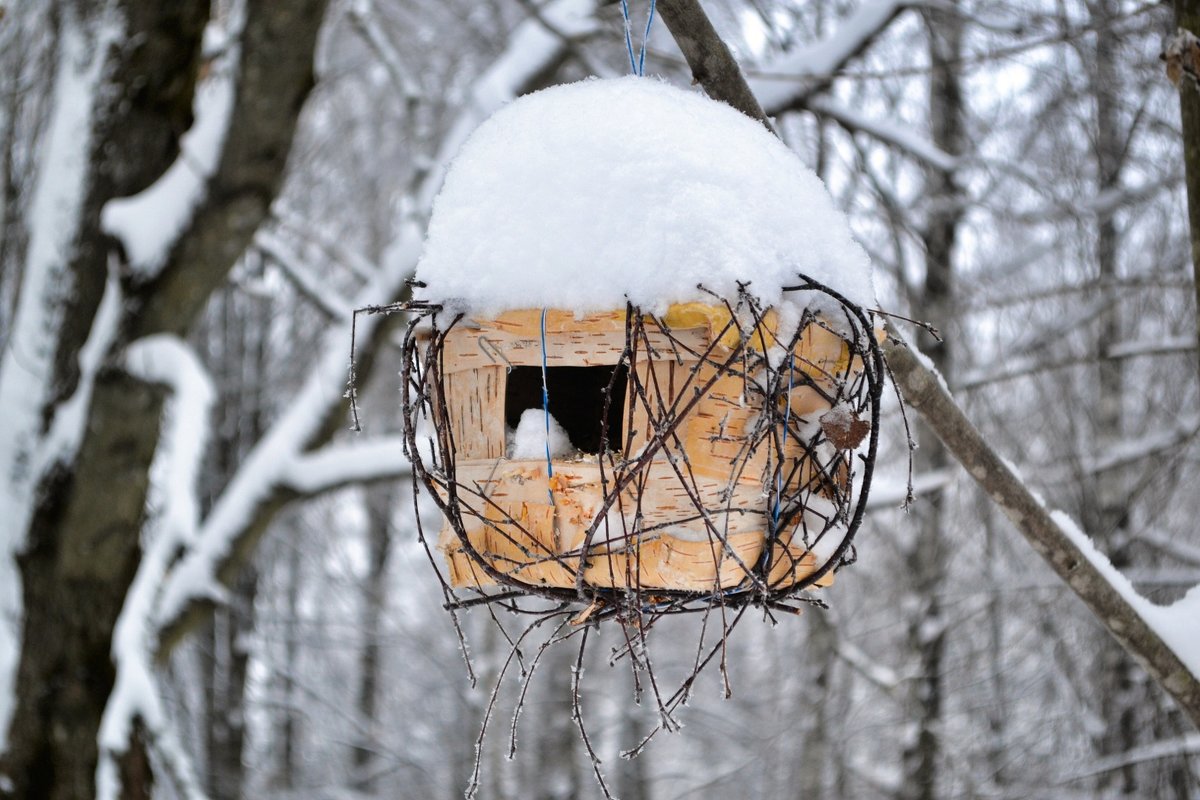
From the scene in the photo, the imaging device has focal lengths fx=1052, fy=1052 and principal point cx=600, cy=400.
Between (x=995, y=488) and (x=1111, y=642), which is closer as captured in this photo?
(x=995, y=488)

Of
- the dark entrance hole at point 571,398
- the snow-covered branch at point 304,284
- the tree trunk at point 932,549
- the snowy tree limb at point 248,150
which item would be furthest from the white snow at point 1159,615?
the snow-covered branch at point 304,284

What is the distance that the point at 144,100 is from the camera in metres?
3.58

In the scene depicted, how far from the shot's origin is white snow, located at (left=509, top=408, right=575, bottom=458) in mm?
1264

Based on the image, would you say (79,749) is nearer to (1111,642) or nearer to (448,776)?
(1111,642)

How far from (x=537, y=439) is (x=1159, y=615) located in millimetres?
969

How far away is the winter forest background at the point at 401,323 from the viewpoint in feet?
11.5

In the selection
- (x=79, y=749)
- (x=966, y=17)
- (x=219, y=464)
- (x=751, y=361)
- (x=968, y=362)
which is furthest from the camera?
(x=219, y=464)

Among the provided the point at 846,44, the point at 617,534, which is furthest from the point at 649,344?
the point at 846,44

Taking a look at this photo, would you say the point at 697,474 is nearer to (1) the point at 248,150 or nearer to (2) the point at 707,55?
(2) the point at 707,55

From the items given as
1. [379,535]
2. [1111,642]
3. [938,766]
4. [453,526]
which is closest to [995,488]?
[453,526]

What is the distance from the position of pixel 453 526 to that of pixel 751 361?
40 cm

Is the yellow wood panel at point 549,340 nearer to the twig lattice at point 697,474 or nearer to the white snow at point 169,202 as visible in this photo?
the twig lattice at point 697,474

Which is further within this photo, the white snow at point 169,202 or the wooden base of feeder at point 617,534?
the white snow at point 169,202

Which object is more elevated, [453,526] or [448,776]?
[453,526]
